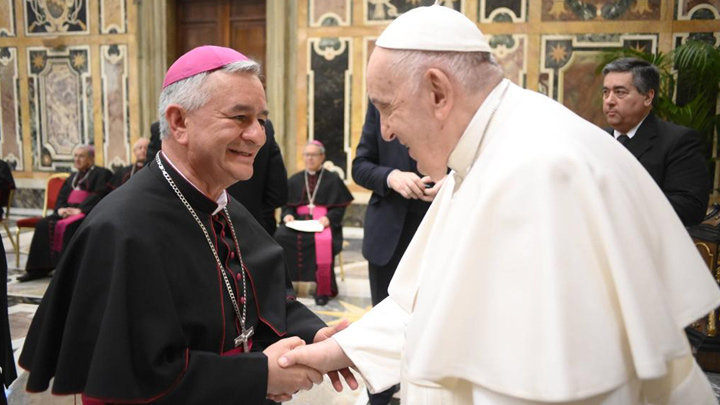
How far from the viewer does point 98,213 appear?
166cm

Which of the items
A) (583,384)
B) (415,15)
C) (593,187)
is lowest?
(583,384)

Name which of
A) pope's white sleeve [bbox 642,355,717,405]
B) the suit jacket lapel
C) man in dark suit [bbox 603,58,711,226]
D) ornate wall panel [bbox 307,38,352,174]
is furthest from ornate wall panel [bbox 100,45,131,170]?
pope's white sleeve [bbox 642,355,717,405]

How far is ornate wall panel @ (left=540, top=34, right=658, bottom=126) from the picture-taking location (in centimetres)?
861

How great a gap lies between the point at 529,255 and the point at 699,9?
865 cm

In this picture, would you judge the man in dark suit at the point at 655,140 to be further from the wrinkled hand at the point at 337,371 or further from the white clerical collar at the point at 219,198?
the white clerical collar at the point at 219,198

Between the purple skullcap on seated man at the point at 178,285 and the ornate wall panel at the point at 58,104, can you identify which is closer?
the purple skullcap on seated man at the point at 178,285

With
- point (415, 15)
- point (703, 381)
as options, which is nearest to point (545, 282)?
point (703, 381)

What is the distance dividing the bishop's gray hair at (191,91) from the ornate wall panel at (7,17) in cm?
1062

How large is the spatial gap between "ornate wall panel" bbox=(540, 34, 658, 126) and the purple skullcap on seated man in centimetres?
766

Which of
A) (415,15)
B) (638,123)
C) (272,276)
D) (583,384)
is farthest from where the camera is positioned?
(638,123)

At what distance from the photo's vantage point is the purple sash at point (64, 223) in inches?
270

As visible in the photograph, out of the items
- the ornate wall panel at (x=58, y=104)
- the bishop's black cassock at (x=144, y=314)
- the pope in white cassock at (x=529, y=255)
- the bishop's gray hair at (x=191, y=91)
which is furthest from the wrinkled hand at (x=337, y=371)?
the ornate wall panel at (x=58, y=104)

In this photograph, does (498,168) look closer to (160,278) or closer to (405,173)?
(160,278)

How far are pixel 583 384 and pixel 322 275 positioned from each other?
490 centimetres
